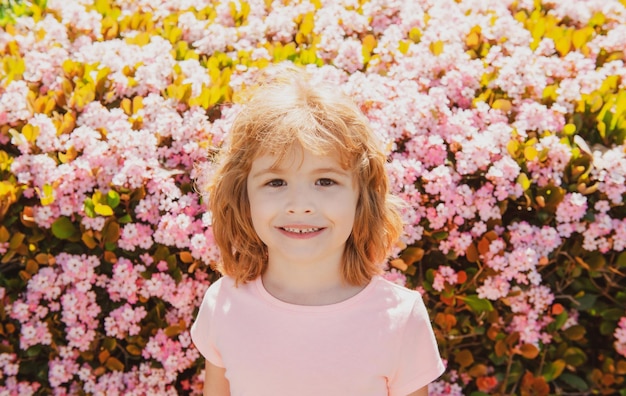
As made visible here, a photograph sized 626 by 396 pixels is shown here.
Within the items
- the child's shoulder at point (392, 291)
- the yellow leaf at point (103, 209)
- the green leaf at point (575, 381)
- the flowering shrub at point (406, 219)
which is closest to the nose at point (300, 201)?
the child's shoulder at point (392, 291)

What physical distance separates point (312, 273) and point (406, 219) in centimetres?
70

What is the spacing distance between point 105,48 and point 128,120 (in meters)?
0.61

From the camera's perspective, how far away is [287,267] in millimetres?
2275

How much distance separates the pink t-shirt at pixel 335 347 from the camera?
7.08 ft

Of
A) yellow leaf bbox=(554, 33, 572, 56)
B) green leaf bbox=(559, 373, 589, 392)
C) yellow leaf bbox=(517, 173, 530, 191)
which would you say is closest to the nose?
yellow leaf bbox=(517, 173, 530, 191)

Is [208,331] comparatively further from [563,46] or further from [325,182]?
[563,46]

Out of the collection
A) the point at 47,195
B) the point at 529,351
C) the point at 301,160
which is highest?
the point at 301,160

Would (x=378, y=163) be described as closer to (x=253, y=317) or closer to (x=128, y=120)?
(x=253, y=317)

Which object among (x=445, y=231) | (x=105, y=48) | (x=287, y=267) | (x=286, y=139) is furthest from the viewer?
(x=105, y=48)

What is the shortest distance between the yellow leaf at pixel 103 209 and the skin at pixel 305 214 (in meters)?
0.80

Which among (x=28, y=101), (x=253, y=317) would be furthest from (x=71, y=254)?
(x=253, y=317)

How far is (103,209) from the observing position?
9.29 ft

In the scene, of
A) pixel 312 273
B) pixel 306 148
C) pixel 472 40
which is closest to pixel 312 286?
pixel 312 273

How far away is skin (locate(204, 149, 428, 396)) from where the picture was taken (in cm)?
212
